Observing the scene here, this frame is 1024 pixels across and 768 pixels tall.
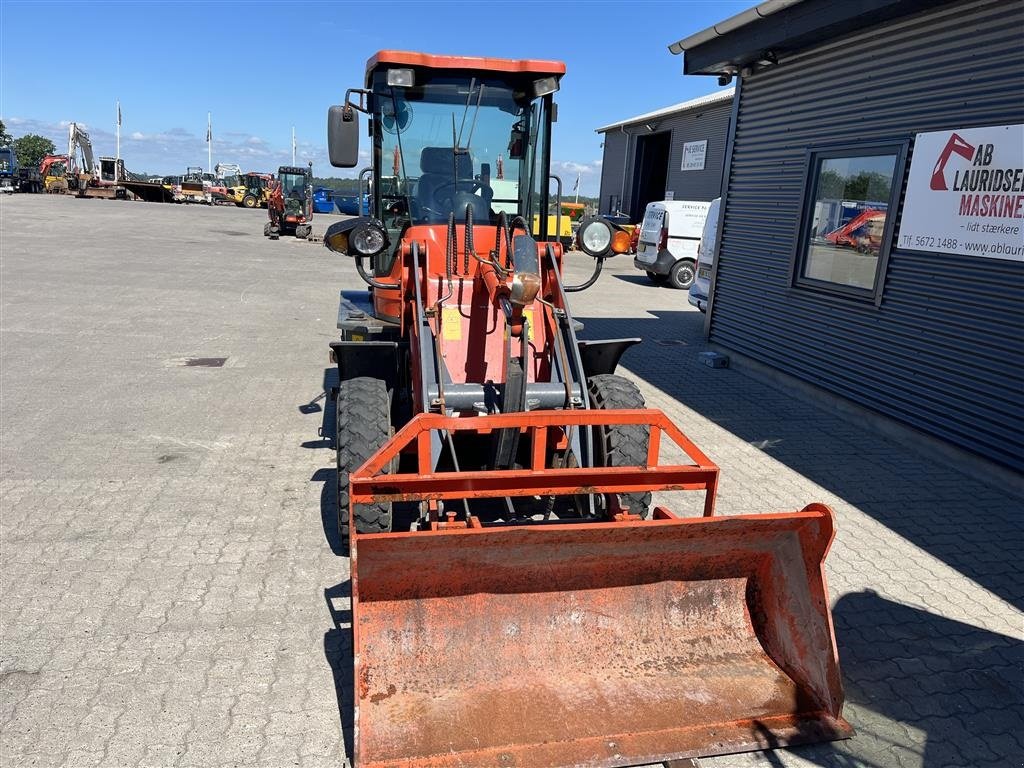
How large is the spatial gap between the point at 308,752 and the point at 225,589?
1363 mm

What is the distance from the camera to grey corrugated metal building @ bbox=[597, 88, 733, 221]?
23.7 m

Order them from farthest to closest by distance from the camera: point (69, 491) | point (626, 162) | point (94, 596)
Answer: point (626, 162) < point (69, 491) < point (94, 596)

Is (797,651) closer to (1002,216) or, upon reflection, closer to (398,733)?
(398,733)

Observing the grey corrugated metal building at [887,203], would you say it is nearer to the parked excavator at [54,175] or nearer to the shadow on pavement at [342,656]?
the shadow on pavement at [342,656]

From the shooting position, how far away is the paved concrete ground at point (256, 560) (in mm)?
3000

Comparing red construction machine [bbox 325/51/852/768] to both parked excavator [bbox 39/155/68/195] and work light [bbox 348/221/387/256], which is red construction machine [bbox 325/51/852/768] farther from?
parked excavator [bbox 39/155/68/195]

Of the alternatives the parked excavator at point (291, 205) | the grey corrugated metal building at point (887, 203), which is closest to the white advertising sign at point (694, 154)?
the parked excavator at point (291, 205)

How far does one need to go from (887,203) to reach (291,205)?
23.5 metres

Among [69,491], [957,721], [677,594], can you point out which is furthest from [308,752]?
[69,491]

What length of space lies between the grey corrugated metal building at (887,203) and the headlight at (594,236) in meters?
3.27

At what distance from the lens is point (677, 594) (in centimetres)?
337

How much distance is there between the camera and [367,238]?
4.51m

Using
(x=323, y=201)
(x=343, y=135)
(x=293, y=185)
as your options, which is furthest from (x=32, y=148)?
(x=343, y=135)

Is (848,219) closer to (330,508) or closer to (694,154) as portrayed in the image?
(330,508)
